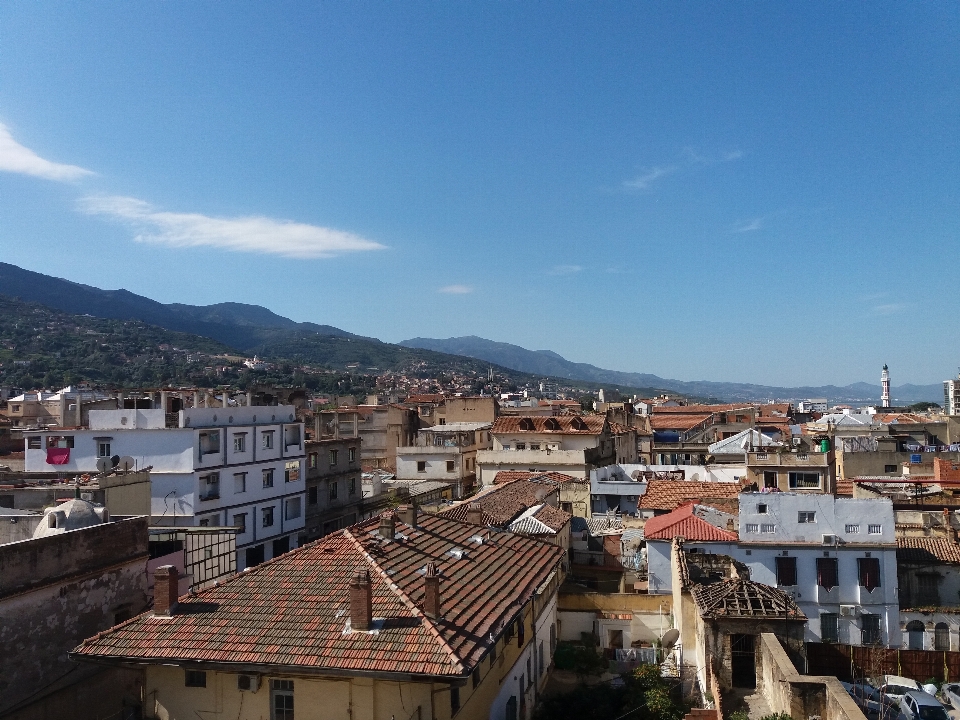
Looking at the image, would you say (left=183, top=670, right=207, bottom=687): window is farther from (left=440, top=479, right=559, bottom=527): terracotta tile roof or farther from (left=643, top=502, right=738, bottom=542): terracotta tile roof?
(left=643, top=502, right=738, bottom=542): terracotta tile roof

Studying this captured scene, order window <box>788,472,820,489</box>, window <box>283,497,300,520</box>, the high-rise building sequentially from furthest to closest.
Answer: the high-rise building
window <box>283,497,300,520</box>
window <box>788,472,820,489</box>

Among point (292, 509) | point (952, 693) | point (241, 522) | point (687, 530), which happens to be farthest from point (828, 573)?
point (292, 509)

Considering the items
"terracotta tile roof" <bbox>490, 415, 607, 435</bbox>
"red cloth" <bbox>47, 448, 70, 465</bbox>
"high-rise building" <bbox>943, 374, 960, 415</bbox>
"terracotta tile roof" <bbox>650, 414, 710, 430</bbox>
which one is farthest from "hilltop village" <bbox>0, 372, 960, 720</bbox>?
"high-rise building" <bbox>943, 374, 960, 415</bbox>

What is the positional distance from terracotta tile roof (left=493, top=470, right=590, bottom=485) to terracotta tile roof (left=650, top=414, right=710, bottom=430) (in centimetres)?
3065

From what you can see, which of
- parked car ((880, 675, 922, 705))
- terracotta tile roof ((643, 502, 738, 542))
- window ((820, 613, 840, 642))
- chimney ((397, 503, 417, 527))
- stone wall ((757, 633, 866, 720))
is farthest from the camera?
terracotta tile roof ((643, 502, 738, 542))

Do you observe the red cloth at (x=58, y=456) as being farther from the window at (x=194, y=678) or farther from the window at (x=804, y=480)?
the window at (x=804, y=480)

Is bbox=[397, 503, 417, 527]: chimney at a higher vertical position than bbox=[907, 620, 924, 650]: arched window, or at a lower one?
higher

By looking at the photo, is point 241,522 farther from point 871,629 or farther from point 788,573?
point 871,629

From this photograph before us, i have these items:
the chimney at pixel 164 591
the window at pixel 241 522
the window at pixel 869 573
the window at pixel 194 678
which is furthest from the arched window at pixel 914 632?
the window at pixel 241 522

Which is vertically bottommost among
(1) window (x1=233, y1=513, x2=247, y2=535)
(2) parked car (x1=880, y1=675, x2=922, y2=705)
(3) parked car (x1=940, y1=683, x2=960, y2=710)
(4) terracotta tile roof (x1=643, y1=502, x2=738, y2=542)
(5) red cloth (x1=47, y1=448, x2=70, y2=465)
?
(3) parked car (x1=940, y1=683, x2=960, y2=710)

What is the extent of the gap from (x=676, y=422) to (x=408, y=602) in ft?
240

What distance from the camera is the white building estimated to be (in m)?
36.0

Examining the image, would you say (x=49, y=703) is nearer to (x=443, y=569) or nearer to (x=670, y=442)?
(x=443, y=569)

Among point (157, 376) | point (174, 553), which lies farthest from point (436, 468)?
Result: point (157, 376)
